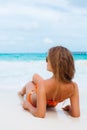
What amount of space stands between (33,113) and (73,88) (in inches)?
19.7

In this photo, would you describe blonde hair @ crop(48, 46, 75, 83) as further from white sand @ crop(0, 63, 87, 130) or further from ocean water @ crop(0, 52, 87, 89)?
ocean water @ crop(0, 52, 87, 89)

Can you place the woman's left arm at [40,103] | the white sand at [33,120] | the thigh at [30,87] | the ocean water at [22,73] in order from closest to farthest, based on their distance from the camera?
1. the white sand at [33,120]
2. the woman's left arm at [40,103]
3. the thigh at [30,87]
4. the ocean water at [22,73]

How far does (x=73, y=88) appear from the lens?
3303 mm

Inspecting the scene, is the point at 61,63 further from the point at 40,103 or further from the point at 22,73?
the point at 22,73

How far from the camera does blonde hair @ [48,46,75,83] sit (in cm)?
314

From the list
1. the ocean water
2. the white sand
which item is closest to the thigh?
the white sand

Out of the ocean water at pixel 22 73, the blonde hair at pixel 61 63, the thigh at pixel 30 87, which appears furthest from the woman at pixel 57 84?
the ocean water at pixel 22 73

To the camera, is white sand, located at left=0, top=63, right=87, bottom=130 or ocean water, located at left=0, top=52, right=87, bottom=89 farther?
ocean water, located at left=0, top=52, right=87, bottom=89

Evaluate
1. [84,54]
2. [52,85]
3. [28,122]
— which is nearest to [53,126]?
[28,122]

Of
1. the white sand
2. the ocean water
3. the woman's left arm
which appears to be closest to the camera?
the white sand

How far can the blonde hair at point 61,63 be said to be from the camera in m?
3.14

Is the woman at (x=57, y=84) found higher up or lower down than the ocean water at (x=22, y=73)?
higher up

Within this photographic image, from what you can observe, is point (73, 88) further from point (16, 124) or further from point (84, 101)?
point (84, 101)

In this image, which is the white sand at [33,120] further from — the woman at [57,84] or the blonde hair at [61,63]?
the blonde hair at [61,63]
